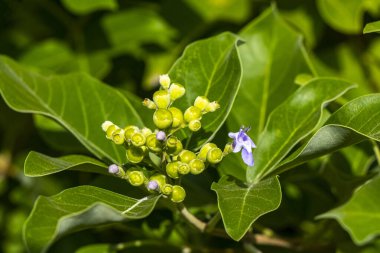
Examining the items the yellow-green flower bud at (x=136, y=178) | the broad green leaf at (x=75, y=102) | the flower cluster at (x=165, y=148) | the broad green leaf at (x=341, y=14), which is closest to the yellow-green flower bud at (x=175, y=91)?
the flower cluster at (x=165, y=148)

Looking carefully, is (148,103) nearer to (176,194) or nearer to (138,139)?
(138,139)

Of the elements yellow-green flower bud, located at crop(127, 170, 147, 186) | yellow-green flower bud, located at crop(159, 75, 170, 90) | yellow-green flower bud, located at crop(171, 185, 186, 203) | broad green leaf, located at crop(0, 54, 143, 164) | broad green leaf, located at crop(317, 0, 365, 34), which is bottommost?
broad green leaf, located at crop(317, 0, 365, 34)

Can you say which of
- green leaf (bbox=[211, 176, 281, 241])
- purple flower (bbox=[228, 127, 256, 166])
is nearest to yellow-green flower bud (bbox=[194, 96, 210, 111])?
purple flower (bbox=[228, 127, 256, 166])

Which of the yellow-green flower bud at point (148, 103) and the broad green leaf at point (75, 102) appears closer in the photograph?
the yellow-green flower bud at point (148, 103)

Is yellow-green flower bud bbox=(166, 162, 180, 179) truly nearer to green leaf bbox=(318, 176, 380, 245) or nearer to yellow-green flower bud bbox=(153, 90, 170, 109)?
yellow-green flower bud bbox=(153, 90, 170, 109)

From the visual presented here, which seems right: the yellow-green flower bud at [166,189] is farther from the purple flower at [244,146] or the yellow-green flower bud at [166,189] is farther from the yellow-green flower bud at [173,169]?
the purple flower at [244,146]

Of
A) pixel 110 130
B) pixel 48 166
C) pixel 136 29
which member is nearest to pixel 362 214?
pixel 110 130

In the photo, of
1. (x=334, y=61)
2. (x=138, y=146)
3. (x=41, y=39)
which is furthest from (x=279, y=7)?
(x=138, y=146)
